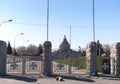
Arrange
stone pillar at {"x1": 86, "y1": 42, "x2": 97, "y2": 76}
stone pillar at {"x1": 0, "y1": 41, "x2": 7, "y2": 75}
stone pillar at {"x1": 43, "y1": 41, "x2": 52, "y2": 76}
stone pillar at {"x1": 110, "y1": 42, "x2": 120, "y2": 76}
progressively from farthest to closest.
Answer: stone pillar at {"x1": 110, "y1": 42, "x2": 120, "y2": 76}, stone pillar at {"x1": 86, "y1": 42, "x2": 97, "y2": 76}, stone pillar at {"x1": 43, "y1": 41, "x2": 52, "y2": 76}, stone pillar at {"x1": 0, "y1": 41, "x2": 7, "y2": 75}

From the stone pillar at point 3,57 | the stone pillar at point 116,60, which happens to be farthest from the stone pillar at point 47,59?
the stone pillar at point 116,60

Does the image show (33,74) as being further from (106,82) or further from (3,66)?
(106,82)

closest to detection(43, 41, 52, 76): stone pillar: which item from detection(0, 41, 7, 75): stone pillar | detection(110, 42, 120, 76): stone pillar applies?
detection(0, 41, 7, 75): stone pillar

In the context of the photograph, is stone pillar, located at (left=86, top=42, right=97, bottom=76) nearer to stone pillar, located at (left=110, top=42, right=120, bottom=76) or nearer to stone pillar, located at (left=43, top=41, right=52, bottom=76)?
stone pillar, located at (left=110, top=42, right=120, bottom=76)

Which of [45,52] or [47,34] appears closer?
[45,52]

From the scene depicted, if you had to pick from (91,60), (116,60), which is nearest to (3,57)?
(91,60)

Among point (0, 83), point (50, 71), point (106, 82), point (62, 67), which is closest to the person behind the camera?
point (0, 83)

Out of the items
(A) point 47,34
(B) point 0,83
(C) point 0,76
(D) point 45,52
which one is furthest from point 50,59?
(B) point 0,83

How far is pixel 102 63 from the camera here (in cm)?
2623

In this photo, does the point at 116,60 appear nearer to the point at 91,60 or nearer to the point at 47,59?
the point at 91,60

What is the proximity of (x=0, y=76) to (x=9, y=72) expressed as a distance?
2.43m

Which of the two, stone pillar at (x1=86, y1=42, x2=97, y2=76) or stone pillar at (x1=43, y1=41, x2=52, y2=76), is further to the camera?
stone pillar at (x1=86, y1=42, x2=97, y2=76)

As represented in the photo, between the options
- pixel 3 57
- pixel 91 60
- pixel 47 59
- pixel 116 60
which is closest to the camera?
pixel 3 57

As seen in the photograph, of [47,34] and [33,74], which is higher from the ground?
[47,34]
